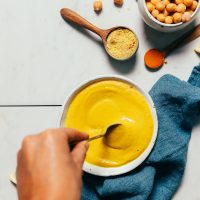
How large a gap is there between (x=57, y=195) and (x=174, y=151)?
0.31 m

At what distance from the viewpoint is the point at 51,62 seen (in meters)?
0.85

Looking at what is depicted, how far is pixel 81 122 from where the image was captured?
811 millimetres

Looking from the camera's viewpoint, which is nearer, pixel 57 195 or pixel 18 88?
pixel 57 195

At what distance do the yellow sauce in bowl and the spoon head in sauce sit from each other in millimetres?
49

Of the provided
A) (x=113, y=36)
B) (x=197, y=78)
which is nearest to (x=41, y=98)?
(x=113, y=36)

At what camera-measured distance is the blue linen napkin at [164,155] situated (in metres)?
0.79

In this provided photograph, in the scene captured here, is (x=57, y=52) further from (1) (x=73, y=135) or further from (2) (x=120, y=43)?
(1) (x=73, y=135)

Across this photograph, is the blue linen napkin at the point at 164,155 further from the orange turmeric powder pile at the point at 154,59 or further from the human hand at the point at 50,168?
the human hand at the point at 50,168

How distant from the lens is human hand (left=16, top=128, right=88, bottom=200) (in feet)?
1.83

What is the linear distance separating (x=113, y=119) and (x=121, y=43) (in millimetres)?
131

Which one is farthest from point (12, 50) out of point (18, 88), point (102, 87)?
point (102, 87)

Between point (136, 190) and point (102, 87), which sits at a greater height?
point (102, 87)

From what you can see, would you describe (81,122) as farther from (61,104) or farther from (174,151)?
(174,151)

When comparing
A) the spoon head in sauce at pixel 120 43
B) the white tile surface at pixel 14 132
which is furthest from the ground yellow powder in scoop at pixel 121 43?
the white tile surface at pixel 14 132
